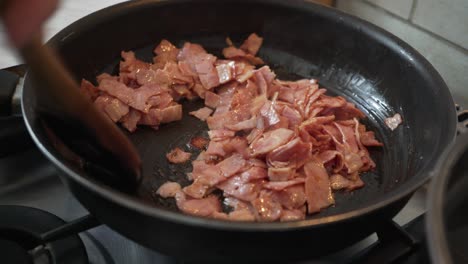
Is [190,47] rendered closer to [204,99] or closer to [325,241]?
[204,99]

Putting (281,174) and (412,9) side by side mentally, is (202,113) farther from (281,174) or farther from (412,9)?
(412,9)

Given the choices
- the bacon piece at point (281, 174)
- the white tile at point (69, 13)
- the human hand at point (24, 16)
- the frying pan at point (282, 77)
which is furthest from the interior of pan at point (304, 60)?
the human hand at point (24, 16)

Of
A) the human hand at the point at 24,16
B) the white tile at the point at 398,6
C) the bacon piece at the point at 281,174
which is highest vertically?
the human hand at the point at 24,16

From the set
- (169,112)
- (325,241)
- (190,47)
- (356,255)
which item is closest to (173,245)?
(325,241)

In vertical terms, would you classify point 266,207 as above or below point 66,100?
below

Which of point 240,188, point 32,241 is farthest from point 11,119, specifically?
point 240,188

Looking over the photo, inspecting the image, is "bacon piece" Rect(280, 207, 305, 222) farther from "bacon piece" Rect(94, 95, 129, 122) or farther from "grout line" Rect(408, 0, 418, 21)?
"grout line" Rect(408, 0, 418, 21)

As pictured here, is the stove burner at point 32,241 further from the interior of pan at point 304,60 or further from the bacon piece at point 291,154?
the bacon piece at point 291,154
